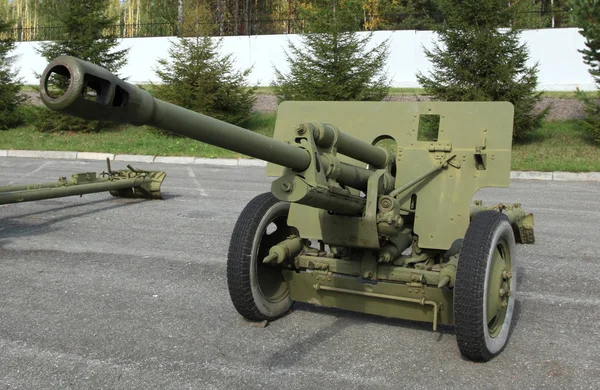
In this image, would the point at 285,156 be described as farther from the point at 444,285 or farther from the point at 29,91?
the point at 29,91

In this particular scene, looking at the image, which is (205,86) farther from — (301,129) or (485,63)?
(301,129)

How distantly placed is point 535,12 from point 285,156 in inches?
823

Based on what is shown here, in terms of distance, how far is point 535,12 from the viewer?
2212cm

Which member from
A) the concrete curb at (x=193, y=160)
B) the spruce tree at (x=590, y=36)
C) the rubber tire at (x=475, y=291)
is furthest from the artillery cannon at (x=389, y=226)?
the spruce tree at (x=590, y=36)

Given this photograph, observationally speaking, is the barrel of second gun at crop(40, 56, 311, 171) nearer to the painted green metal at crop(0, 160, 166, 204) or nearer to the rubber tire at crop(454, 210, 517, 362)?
the rubber tire at crop(454, 210, 517, 362)

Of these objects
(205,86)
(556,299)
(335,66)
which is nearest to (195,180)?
(205,86)

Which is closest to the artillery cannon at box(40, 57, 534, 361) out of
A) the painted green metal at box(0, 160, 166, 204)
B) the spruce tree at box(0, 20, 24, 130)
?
the painted green metal at box(0, 160, 166, 204)

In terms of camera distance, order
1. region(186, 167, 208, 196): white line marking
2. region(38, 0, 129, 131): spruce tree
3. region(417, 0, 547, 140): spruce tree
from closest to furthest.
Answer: region(186, 167, 208, 196): white line marking, region(417, 0, 547, 140): spruce tree, region(38, 0, 129, 131): spruce tree

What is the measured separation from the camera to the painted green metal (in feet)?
24.4

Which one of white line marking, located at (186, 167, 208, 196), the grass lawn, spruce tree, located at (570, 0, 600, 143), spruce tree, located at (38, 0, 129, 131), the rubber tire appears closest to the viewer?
the rubber tire

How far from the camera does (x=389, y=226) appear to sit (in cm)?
421

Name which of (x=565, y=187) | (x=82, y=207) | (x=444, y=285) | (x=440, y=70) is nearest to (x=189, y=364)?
(x=444, y=285)

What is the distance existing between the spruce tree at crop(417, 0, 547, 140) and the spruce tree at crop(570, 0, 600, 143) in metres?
1.03

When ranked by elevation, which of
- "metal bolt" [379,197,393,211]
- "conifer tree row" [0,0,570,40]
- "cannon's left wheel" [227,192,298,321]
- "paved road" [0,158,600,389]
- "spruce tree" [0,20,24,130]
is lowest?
"paved road" [0,158,600,389]
